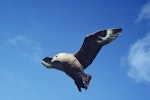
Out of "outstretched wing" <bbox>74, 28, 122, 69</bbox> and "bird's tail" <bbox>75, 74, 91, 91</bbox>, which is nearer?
"bird's tail" <bbox>75, 74, 91, 91</bbox>

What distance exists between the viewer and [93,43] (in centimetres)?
1425

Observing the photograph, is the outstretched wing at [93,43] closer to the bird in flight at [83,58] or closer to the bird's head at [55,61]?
the bird in flight at [83,58]

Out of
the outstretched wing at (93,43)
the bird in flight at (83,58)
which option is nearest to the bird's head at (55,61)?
the bird in flight at (83,58)

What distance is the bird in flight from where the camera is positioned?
13.5 metres

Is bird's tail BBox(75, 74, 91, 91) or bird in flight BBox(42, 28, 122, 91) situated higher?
bird in flight BBox(42, 28, 122, 91)

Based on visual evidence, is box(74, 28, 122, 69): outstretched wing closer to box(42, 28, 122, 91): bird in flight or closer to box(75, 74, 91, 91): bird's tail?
box(42, 28, 122, 91): bird in flight

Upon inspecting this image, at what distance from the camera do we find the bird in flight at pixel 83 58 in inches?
530

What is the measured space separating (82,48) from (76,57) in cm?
44

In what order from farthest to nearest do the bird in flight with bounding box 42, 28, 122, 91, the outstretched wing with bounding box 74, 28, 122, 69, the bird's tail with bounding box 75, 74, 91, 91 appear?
1. the outstretched wing with bounding box 74, 28, 122, 69
2. the bird's tail with bounding box 75, 74, 91, 91
3. the bird in flight with bounding box 42, 28, 122, 91

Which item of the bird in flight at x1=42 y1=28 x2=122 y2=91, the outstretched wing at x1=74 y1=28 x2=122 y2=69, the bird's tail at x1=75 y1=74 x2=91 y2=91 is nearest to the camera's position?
the bird in flight at x1=42 y1=28 x2=122 y2=91

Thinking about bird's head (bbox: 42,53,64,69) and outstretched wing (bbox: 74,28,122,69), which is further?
outstretched wing (bbox: 74,28,122,69)

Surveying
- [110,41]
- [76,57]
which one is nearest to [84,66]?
[76,57]

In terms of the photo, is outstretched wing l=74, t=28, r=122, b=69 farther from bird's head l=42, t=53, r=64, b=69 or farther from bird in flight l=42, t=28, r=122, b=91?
bird's head l=42, t=53, r=64, b=69

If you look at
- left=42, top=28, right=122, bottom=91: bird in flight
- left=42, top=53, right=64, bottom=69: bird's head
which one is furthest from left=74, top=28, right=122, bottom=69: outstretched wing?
left=42, top=53, right=64, bottom=69: bird's head
